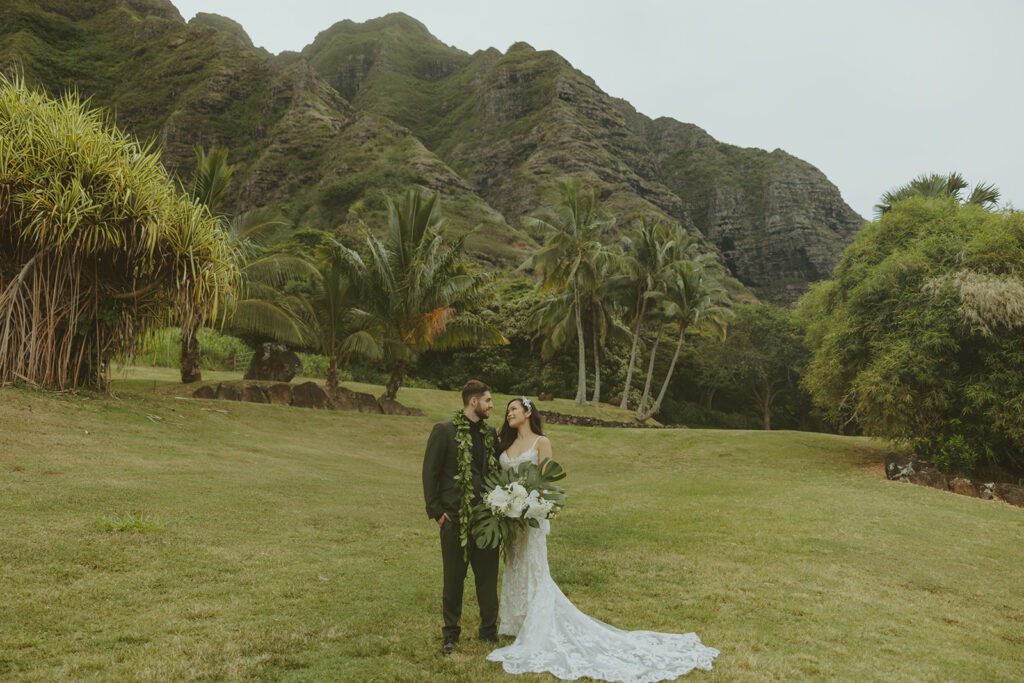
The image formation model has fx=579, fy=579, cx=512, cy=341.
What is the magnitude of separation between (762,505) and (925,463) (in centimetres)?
694

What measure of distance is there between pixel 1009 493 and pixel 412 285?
18981mm

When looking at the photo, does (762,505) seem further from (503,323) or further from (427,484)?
(503,323)

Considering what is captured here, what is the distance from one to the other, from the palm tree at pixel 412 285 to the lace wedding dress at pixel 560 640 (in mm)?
18203

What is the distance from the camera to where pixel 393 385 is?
24.1 meters

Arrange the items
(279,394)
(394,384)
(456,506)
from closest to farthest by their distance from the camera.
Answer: (456,506)
(279,394)
(394,384)

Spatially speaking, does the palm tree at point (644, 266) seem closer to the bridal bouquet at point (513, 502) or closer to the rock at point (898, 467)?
the rock at point (898, 467)

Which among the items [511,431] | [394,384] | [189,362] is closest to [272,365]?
[189,362]

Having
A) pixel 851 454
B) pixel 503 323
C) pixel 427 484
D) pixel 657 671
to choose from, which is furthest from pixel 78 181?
pixel 503 323

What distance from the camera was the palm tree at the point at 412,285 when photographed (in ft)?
74.1

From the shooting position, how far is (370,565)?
7.01 meters

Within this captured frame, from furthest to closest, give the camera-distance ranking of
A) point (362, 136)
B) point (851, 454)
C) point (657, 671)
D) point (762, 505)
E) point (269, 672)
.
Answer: point (362, 136) < point (851, 454) < point (762, 505) < point (657, 671) < point (269, 672)

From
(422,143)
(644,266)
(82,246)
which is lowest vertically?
(82,246)

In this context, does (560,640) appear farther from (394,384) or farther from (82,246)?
(394,384)

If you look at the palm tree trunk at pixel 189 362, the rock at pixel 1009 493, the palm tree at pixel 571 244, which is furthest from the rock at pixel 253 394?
the rock at pixel 1009 493
